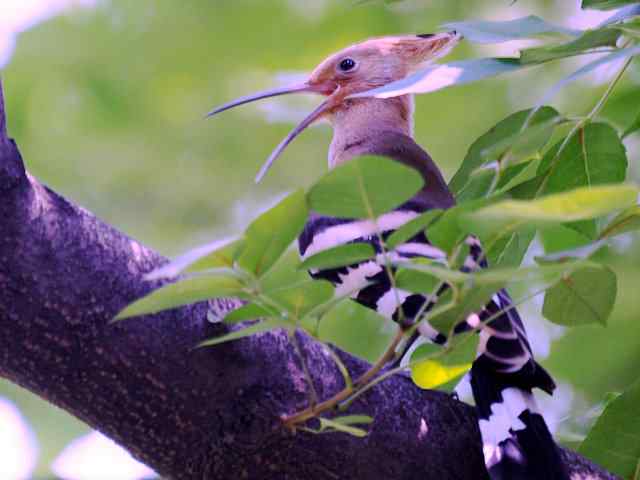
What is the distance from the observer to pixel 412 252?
71.1 inches

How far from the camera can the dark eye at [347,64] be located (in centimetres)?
341

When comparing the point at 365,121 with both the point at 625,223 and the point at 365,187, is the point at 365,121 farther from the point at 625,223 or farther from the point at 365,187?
the point at 365,187

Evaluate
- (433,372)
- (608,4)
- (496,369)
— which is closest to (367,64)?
(496,369)

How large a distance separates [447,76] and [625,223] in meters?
0.29

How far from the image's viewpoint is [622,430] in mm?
1898

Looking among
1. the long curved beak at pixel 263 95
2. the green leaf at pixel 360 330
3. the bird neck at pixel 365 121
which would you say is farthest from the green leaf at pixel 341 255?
the green leaf at pixel 360 330

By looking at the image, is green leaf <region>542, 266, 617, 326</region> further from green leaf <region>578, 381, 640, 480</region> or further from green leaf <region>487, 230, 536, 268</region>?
green leaf <region>578, 381, 640, 480</region>

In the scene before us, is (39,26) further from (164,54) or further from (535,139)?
(535,139)

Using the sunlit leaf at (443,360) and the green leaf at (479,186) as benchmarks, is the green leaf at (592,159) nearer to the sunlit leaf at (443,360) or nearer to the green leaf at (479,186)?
the green leaf at (479,186)

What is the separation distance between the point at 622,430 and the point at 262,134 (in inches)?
A: 104

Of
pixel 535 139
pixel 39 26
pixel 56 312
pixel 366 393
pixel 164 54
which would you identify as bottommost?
pixel 366 393

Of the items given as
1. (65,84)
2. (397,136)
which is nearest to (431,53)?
(397,136)

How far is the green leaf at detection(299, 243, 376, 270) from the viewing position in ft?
4.23

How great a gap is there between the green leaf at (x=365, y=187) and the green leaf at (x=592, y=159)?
0.67m
